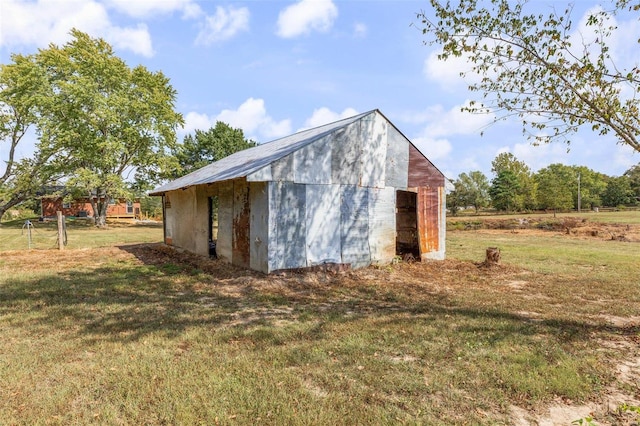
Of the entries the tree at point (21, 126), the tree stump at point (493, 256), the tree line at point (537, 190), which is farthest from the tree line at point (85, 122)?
the tree line at point (537, 190)

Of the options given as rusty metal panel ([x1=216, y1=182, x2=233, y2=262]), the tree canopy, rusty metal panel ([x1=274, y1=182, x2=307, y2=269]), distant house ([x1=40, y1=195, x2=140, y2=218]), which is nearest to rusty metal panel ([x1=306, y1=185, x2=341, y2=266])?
rusty metal panel ([x1=274, y1=182, x2=307, y2=269])

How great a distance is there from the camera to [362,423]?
3.26 metres

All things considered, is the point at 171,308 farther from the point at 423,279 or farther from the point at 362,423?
the point at 423,279

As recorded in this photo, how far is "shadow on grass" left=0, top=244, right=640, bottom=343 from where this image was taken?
5.89m

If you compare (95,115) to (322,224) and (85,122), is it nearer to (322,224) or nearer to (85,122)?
(85,122)

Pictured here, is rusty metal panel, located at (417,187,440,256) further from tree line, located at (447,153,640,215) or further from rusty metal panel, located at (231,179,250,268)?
tree line, located at (447,153,640,215)

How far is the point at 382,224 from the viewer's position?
1198 cm

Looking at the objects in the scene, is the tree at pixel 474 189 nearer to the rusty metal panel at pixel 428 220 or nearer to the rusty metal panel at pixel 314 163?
the rusty metal panel at pixel 428 220

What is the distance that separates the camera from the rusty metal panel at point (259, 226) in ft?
32.4

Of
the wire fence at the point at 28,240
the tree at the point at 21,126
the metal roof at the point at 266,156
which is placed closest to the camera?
the metal roof at the point at 266,156

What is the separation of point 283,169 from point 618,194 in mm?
80896

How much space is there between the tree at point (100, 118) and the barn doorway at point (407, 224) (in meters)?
27.1

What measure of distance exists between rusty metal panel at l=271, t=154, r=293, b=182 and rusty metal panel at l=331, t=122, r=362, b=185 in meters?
1.42

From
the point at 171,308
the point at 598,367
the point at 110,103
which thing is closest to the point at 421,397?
the point at 598,367
